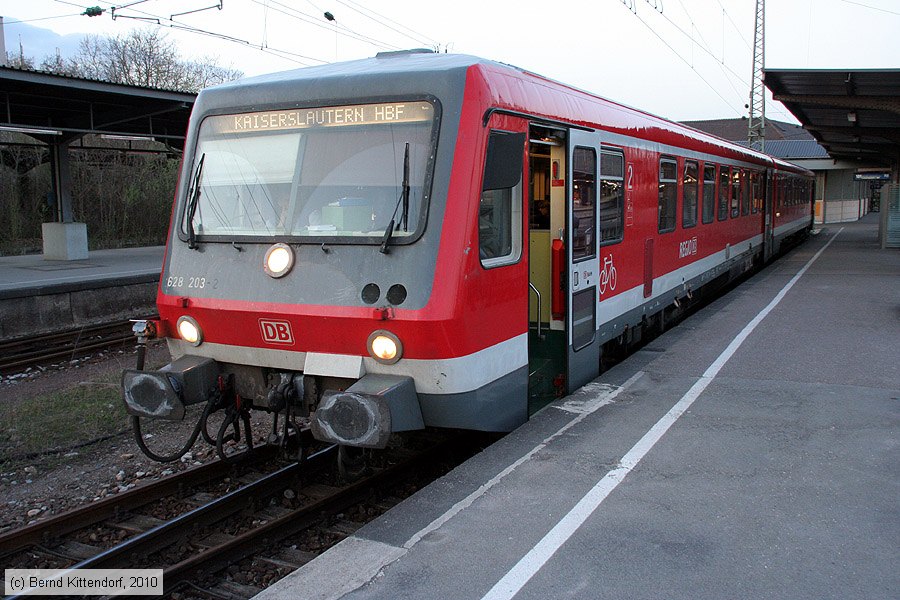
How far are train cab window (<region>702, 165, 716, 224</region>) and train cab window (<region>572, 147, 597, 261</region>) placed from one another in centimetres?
555

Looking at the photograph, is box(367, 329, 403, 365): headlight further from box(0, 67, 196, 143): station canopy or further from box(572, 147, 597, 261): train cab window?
box(0, 67, 196, 143): station canopy

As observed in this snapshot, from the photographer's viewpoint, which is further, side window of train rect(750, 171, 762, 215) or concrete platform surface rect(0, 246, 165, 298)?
side window of train rect(750, 171, 762, 215)

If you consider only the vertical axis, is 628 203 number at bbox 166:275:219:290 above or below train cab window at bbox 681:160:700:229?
below

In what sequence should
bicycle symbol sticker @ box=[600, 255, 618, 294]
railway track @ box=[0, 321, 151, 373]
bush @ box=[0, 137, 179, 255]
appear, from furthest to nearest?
bush @ box=[0, 137, 179, 255], railway track @ box=[0, 321, 151, 373], bicycle symbol sticker @ box=[600, 255, 618, 294]

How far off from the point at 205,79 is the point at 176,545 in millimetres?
39337

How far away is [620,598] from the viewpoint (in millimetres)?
3498

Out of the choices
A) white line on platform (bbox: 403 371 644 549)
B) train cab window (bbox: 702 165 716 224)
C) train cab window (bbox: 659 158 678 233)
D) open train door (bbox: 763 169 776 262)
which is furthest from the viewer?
open train door (bbox: 763 169 776 262)

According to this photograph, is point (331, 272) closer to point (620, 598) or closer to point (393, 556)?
point (393, 556)

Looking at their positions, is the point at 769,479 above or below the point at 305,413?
below

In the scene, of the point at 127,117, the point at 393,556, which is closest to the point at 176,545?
the point at 393,556

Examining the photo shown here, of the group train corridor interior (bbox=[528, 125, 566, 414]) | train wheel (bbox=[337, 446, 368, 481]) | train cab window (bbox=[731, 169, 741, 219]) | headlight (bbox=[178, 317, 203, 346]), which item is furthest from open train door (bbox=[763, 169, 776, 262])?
headlight (bbox=[178, 317, 203, 346])

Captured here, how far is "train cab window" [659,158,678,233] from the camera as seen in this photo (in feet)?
30.6

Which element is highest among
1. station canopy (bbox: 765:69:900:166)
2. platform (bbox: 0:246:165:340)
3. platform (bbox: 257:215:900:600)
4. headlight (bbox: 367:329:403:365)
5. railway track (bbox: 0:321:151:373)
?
station canopy (bbox: 765:69:900:166)

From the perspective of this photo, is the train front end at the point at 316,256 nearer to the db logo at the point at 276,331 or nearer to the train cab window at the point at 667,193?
the db logo at the point at 276,331
